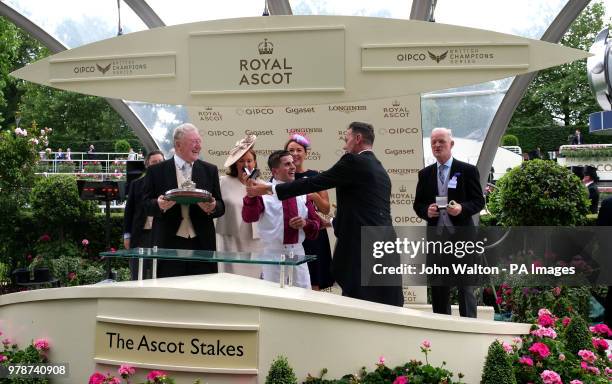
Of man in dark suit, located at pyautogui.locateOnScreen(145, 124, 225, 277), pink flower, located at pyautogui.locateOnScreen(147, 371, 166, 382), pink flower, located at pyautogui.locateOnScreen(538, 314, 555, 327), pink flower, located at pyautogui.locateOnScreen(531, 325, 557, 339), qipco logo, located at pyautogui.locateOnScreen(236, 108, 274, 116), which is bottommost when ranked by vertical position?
pink flower, located at pyautogui.locateOnScreen(147, 371, 166, 382)

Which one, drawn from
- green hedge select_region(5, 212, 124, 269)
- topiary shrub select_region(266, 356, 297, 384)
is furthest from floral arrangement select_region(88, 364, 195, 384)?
green hedge select_region(5, 212, 124, 269)

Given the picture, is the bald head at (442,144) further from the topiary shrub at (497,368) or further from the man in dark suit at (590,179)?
the man in dark suit at (590,179)

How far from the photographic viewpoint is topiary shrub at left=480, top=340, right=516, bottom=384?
3.54 m

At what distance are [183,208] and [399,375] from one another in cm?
203

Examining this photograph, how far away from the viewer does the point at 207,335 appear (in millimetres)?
3467

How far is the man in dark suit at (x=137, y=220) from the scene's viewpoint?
6.39m

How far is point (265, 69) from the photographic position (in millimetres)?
4793

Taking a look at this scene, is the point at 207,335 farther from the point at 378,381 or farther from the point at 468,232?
the point at 468,232

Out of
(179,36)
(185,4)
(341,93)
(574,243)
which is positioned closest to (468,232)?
(341,93)

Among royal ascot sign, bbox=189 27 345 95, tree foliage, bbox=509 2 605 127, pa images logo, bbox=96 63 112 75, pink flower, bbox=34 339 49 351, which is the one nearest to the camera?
pink flower, bbox=34 339 49 351

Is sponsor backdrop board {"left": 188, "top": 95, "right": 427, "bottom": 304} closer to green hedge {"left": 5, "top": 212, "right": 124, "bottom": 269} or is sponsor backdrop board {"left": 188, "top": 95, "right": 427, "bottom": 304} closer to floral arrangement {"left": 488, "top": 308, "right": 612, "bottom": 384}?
floral arrangement {"left": 488, "top": 308, "right": 612, "bottom": 384}

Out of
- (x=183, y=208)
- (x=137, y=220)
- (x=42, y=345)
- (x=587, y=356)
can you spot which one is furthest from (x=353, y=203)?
(x=137, y=220)

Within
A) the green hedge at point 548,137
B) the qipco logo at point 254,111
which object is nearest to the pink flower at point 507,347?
the qipco logo at point 254,111

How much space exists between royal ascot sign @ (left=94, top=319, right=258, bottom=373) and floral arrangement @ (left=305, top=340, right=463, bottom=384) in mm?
355
